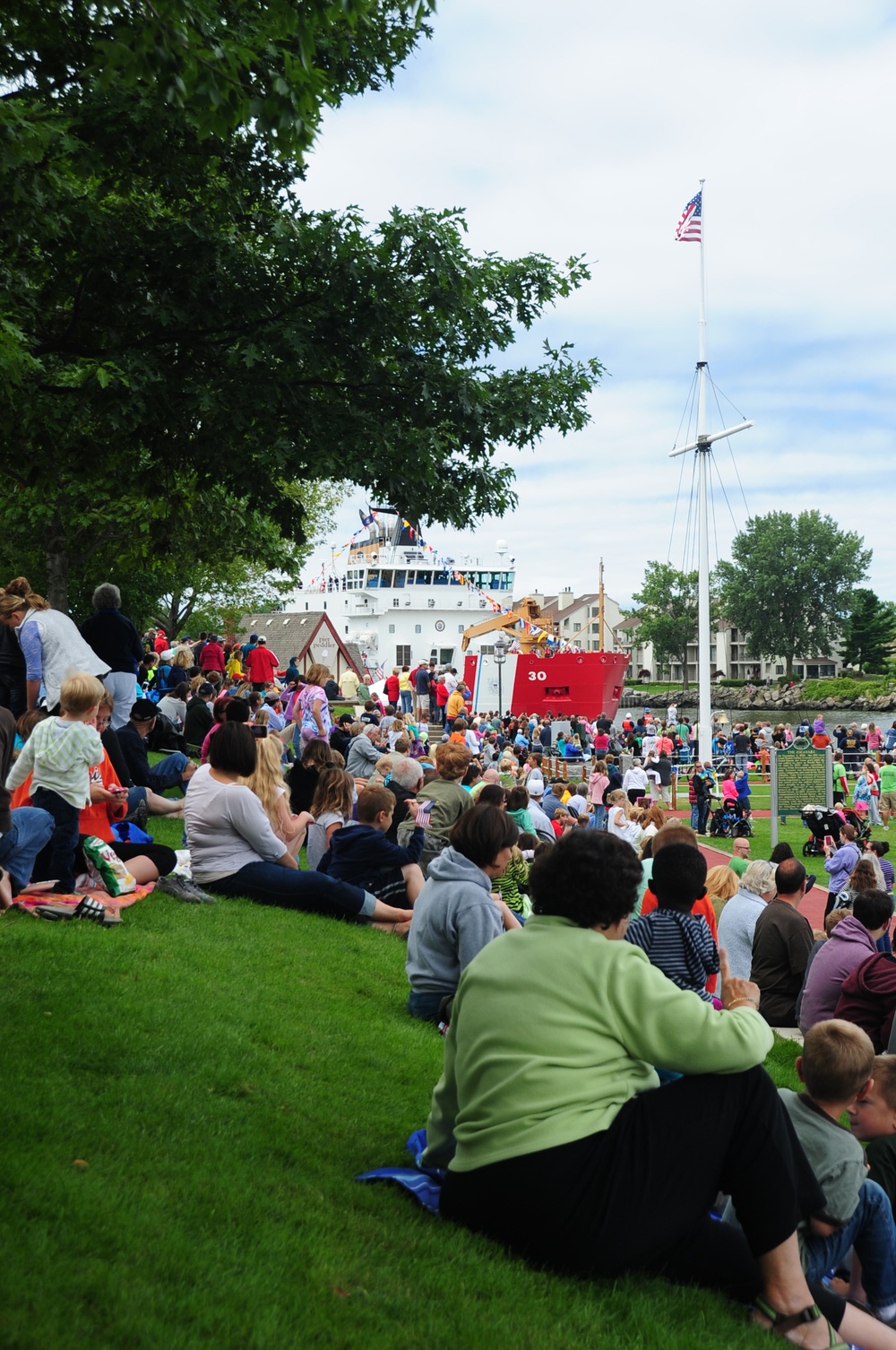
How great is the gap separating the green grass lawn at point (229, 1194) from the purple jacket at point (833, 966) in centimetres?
230

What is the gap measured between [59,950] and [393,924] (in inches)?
117

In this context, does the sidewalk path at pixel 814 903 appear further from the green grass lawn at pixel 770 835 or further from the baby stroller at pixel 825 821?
the baby stroller at pixel 825 821

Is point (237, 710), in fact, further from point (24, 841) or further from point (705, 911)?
point (705, 911)

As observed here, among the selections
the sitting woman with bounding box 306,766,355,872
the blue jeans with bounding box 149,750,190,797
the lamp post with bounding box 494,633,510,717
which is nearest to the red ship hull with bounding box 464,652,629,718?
the lamp post with bounding box 494,633,510,717

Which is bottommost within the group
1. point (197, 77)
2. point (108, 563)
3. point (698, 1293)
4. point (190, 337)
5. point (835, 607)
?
point (698, 1293)

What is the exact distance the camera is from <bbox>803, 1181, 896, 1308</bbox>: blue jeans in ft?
12.4

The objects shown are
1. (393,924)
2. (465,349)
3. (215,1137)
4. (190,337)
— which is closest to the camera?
(215,1137)

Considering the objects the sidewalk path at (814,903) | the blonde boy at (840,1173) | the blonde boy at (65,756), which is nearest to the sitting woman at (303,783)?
the blonde boy at (65,756)

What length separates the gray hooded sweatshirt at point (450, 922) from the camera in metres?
5.52

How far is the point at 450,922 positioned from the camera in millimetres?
5637

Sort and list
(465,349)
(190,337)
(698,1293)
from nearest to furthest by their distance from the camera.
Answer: (698,1293), (190,337), (465,349)

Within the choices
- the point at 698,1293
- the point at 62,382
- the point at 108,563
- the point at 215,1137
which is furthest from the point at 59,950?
the point at 108,563

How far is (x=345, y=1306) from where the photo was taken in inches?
122

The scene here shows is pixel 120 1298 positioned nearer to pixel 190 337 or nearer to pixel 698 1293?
pixel 698 1293
